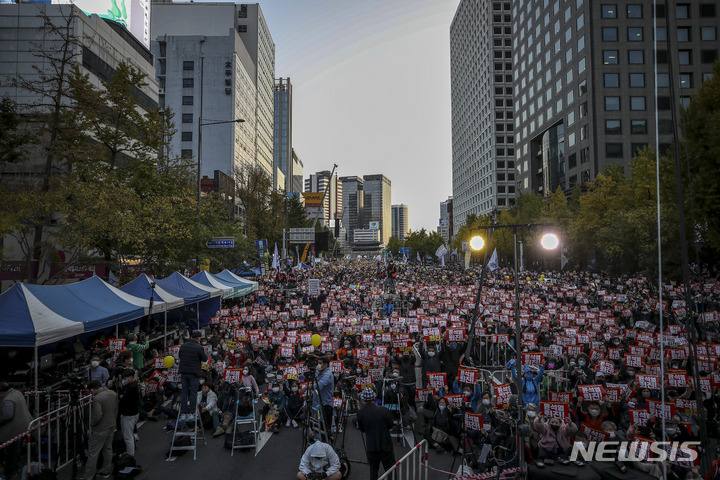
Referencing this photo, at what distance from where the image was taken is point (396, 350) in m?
15.0

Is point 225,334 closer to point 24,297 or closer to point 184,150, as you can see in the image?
point 24,297

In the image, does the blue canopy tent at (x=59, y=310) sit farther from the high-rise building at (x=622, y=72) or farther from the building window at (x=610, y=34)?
the building window at (x=610, y=34)

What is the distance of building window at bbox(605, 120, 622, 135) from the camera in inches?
2392

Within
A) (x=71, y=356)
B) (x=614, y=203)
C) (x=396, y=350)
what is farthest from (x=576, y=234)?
(x=71, y=356)

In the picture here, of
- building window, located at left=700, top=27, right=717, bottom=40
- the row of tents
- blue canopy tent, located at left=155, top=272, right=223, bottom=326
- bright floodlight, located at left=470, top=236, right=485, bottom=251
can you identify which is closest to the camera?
the row of tents

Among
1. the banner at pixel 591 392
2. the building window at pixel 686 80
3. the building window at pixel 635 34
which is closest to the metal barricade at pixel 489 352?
the banner at pixel 591 392

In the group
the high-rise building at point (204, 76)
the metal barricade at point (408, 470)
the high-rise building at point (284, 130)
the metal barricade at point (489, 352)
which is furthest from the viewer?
the high-rise building at point (284, 130)

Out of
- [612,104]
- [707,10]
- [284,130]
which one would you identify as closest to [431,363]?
[612,104]

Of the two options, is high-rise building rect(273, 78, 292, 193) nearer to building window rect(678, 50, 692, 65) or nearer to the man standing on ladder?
building window rect(678, 50, 692, 65)

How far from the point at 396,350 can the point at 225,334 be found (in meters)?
7.51

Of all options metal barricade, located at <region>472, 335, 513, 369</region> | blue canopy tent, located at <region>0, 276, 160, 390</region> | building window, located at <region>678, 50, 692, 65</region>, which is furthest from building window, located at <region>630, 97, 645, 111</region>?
blue canopy tent, located at <region>0, 276, 160, 390</region>

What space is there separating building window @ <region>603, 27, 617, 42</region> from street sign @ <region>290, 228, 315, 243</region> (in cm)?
5301

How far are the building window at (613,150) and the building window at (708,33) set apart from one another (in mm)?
19862

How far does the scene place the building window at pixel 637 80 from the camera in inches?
2424
